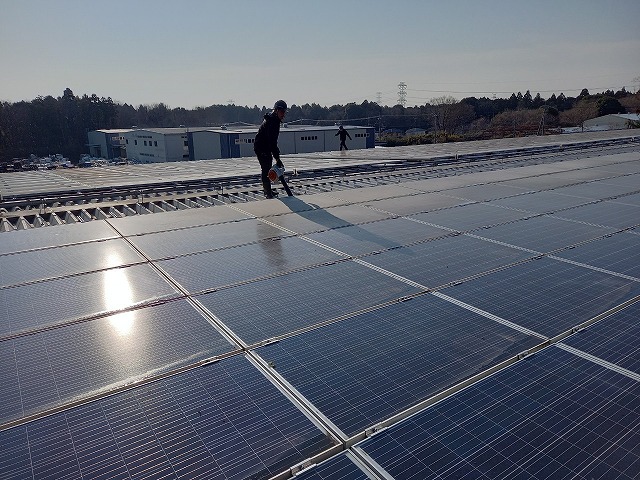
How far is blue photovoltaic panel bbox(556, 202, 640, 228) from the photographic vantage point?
10.5 metres

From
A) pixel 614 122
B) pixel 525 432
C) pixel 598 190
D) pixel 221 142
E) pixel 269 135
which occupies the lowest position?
pixel 525 432

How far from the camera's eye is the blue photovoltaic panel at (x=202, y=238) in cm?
880

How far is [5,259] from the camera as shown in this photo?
8.38 m

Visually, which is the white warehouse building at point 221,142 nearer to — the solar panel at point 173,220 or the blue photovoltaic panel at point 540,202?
the blue photovoltaic panel at point 540,202

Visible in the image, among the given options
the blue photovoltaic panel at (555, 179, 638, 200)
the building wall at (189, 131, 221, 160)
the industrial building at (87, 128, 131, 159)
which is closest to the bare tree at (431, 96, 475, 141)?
the building wall at (189, 131, 221, 160)

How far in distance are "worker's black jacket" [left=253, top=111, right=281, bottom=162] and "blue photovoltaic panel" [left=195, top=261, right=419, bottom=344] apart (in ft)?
24.4

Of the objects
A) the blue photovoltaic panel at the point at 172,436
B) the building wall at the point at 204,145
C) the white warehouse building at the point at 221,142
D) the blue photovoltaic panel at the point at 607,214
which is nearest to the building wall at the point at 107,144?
the white warehouse building at the point at 221,142

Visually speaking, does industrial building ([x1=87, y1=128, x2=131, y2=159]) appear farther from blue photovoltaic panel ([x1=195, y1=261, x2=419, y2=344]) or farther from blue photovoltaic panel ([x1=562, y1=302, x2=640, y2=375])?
blue photovoltaic panel ([x1=562, y1=302, x2=640, y2=375])

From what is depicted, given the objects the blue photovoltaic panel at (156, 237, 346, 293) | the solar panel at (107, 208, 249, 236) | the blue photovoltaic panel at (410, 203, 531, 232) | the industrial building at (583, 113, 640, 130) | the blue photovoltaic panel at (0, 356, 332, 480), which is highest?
the industrial building at (583, 113, 640, 130)

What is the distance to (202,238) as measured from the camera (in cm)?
959

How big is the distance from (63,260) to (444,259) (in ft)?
22.5

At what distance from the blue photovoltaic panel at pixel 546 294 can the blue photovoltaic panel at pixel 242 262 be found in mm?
2659

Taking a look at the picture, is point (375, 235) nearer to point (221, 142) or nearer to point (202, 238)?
point (202, 238)

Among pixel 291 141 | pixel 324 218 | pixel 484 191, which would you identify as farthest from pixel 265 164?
pixel 291 141
